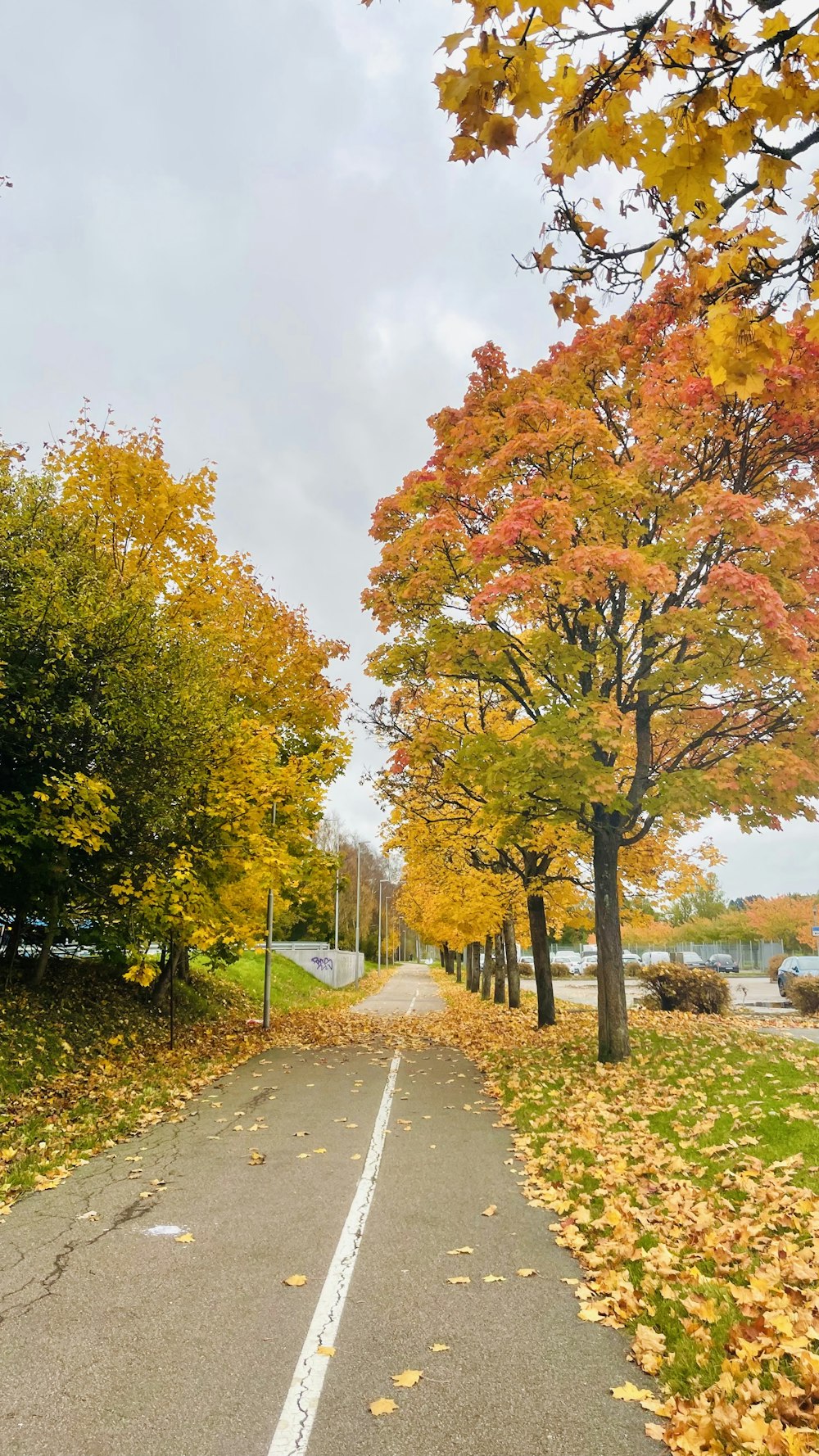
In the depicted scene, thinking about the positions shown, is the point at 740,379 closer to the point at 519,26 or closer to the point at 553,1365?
the point at 519,26

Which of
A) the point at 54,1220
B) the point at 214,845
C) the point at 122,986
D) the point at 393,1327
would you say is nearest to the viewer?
the point at 393,1327

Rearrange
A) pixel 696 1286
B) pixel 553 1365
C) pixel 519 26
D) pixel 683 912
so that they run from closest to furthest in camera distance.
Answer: pixel 519 26 < pixel 553 1365 < pixel 696 1286 < pixel 683 912

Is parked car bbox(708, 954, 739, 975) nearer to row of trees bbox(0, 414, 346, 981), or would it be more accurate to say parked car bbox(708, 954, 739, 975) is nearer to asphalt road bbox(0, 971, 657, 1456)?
row of trees bbox(0, 414, 346, 981)

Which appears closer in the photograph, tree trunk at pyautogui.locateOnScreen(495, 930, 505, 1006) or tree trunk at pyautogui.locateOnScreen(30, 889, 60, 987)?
tree trunk at pyautogui.locateOnScreen(30, 889, 60, 987)

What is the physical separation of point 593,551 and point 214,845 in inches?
325

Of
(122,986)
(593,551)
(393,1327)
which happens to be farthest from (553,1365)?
(122,986)

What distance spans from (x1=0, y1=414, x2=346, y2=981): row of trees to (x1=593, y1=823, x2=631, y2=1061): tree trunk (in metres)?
5.14

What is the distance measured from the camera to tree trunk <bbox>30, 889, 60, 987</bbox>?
468 inches

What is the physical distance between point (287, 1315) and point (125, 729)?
28.0 feet

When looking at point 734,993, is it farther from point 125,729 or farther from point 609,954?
point 125,729

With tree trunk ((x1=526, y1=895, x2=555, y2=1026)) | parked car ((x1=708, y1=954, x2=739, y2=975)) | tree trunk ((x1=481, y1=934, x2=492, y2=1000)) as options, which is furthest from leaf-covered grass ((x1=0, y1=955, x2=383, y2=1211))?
parked car ((x1=708, y1=954, x2=739, y2=975))

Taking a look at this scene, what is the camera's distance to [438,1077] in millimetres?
11977

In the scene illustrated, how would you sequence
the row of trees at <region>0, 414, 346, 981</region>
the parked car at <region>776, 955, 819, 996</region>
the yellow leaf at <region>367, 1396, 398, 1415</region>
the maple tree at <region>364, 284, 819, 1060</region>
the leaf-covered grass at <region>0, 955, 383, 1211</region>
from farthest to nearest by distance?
1. the parked car at <region>776, 955, 819, 996</region>
2. the row of trees at <region>0, 414, 346, 981</region>
3. the maple tree at <region>364, 284, 819, 1060</region>
4. the leaf-covered grass at <region>0, 955, 383, 1211</region>
5. the yellow leaf at <region>367, 1396, 398, 1415</region>

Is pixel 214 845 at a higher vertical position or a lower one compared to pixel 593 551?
lower
